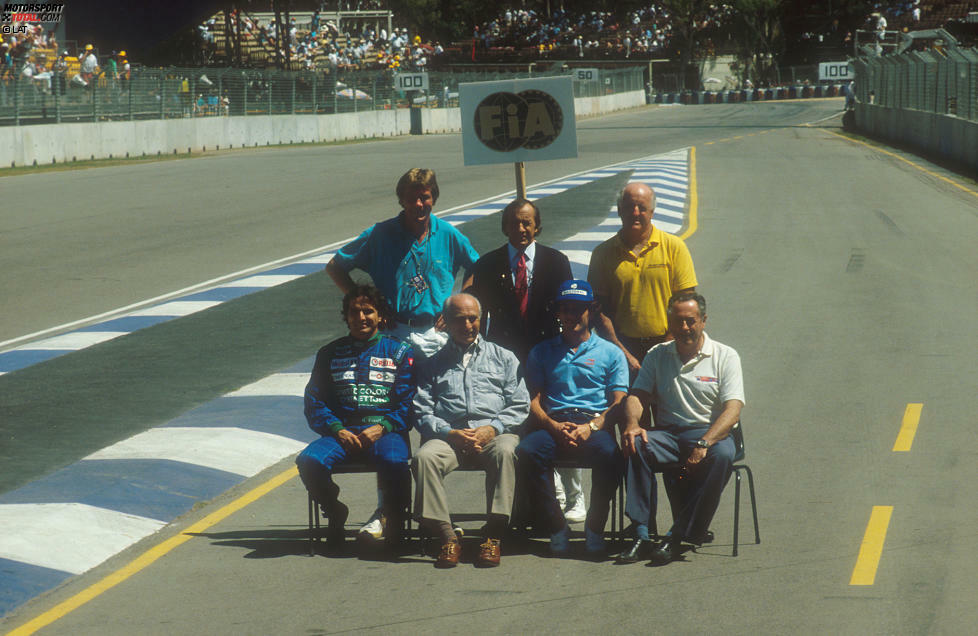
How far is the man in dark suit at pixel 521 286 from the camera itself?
759 cm

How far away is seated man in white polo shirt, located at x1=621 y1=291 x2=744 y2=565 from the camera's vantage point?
6.87 m

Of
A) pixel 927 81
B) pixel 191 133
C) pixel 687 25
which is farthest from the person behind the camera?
pixel 687 25

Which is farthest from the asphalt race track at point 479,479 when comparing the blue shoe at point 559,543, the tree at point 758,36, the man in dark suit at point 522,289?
the tree at point 758,36

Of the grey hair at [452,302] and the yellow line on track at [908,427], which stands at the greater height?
the grey hair at [452,302]

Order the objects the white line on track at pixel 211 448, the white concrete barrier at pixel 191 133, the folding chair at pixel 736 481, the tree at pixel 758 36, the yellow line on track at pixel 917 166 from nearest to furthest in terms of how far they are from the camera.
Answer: the folding chair at pixel 736 481, the white line on track at pixel 211 448, the yellow line on track at pixel 917 166, the white concrete barrier at pixel 191 133, the tree at pixel 758 36

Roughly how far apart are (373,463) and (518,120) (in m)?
3.39

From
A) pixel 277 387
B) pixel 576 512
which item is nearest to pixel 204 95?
pixel 277 387

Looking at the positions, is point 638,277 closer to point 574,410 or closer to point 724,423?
point 574,410

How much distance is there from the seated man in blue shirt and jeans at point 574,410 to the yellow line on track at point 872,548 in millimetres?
1269

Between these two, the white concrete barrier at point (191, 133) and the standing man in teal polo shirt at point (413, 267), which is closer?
the standing man in teal polo shirt at point (413, 267)

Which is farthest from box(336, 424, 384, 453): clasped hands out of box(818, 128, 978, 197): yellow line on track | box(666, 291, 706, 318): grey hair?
box(818, 128, 978, 197): yellow line on track

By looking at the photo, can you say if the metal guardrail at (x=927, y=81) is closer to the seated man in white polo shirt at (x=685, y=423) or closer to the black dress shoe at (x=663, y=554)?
the seated man in white polo shirt at (x=685, y=423)

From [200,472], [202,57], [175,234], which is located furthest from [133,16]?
[200,472]

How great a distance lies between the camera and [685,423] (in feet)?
23.4
